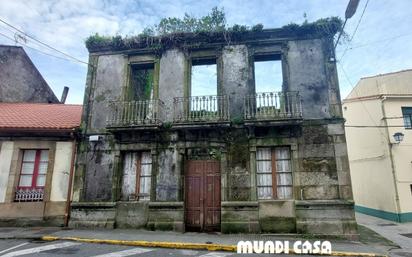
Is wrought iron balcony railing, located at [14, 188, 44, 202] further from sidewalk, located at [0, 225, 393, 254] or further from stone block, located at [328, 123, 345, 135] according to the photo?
stone block, located at [328, 123, 345, 135]

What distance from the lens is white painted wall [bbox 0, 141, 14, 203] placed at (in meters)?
9.99

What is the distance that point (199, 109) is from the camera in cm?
1009

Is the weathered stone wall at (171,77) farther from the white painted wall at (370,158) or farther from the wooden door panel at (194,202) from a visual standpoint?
the white painted wall at (370,158)

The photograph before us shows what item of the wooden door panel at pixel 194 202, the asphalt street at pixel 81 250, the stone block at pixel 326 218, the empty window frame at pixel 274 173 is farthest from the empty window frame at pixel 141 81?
the stone block at pixel 326 218

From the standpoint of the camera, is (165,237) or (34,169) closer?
(165,237)

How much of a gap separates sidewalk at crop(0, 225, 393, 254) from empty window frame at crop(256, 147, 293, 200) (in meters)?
1.40

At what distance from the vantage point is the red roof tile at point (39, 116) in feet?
34.2

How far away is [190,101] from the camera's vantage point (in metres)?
10.3

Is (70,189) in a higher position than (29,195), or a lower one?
higher

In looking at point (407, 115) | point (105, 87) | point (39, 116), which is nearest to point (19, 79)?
point (39, 116)

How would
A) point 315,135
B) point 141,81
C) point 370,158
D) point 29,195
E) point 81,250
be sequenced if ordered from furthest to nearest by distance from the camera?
point 370,158
point 141,81
point 29,195
point 315,135
point 81,250

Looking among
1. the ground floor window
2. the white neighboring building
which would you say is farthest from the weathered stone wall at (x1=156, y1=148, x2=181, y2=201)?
the white neighboring building

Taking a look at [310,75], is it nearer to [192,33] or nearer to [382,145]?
[192,33]

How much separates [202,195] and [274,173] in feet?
8.59
